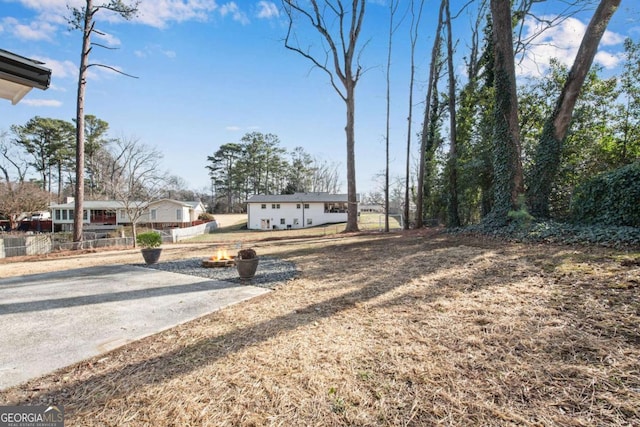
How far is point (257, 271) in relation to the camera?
573 cm

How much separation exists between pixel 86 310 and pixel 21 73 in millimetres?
2771

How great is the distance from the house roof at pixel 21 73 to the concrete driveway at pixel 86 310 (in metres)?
2.46

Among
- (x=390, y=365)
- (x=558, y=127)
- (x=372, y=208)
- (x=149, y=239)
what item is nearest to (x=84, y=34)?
(x=149, y=239)

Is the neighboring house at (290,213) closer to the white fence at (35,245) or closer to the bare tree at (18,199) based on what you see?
the white fence at (35,245)

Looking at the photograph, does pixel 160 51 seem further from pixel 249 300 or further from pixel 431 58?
pixel 431 58

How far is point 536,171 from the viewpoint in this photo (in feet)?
28.4

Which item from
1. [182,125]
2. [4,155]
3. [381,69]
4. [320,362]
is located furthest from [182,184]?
[320,362]

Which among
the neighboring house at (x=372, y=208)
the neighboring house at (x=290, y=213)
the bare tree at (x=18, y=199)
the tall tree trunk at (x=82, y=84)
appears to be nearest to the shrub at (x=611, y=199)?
the tall tree trunk at (x=82, y=84)

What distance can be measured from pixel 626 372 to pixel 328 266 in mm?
4660

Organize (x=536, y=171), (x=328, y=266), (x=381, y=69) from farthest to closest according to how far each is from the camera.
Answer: (x=381, y=69)
(x=536, y=171)
(x=328, y=266)

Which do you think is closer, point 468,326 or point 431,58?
point 468,326

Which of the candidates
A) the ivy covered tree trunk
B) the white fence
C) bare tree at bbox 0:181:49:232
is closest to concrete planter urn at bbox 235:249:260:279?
the ivy covered tree trunk

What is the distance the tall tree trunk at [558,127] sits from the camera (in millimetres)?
7820

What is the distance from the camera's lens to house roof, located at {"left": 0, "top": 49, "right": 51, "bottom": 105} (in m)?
2.26
